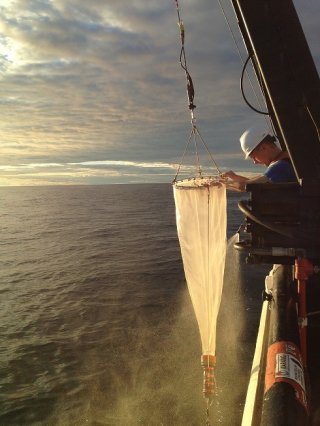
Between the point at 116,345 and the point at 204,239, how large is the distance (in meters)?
9.78

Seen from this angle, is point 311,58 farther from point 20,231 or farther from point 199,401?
point 20,231

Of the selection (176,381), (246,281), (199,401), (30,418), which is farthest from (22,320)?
(246,281)

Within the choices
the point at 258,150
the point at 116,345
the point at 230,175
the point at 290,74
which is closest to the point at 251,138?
the point at 258,150

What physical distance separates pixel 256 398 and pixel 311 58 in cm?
527

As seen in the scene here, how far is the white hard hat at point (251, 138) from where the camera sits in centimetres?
564

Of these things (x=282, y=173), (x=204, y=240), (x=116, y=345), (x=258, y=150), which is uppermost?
(x=258, y=150)

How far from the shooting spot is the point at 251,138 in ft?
18.7

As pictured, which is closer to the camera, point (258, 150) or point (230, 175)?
point (230, 175)

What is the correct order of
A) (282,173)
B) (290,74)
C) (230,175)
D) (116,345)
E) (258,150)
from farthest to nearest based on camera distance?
(116,345)
(258,150)
(230,175)
(282,173)
(290,74)

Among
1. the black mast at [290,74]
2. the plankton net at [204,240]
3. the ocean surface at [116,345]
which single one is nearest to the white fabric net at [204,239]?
the plankton net at [204,240]

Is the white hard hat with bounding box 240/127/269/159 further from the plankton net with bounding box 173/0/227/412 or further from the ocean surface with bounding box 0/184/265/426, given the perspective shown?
the ocean surface with bounding box 0/184/265/426

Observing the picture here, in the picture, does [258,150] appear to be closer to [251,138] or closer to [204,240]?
[251,138]

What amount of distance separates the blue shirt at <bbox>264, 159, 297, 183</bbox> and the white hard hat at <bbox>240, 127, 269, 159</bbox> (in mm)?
836

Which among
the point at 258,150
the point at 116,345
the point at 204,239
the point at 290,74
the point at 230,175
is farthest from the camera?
the point at 116,345
